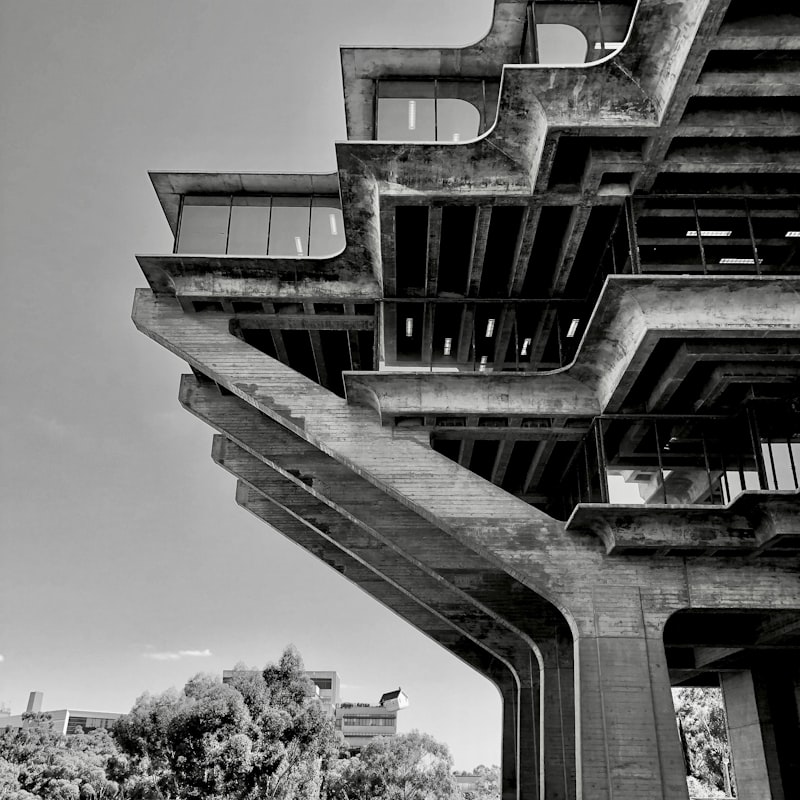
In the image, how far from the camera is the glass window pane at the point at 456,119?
15516 millimetres

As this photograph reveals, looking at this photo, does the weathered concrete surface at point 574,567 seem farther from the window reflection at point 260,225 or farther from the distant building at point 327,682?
the distant building at point 327,682

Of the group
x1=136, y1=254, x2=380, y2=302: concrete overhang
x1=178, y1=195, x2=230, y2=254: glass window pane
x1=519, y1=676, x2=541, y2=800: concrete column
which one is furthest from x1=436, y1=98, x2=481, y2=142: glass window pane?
x1=519, y1=676, x2=541, y2=800: concrete column

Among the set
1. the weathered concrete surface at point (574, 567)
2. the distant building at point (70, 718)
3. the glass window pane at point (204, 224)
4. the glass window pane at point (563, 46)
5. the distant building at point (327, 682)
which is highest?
the distant building at point (327, 682)

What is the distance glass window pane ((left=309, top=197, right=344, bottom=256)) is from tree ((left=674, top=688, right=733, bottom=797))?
47.6 m

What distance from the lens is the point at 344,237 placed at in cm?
1739

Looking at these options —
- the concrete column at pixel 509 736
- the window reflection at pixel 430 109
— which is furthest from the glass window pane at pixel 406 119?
the concrete column at pixel 509 736

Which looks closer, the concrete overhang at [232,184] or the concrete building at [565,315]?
the concrete building at [565,315]

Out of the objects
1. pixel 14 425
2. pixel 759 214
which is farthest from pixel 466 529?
pixel 14 425

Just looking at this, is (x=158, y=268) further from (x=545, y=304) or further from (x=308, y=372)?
(x=545, y=304)

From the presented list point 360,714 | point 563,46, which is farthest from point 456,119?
point 360,714

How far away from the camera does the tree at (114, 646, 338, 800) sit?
37219 millimetres

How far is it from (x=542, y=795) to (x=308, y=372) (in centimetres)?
1408

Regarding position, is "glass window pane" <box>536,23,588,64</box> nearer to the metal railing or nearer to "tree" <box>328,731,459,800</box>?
the metal railing

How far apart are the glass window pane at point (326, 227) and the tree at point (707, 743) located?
47.6 m
